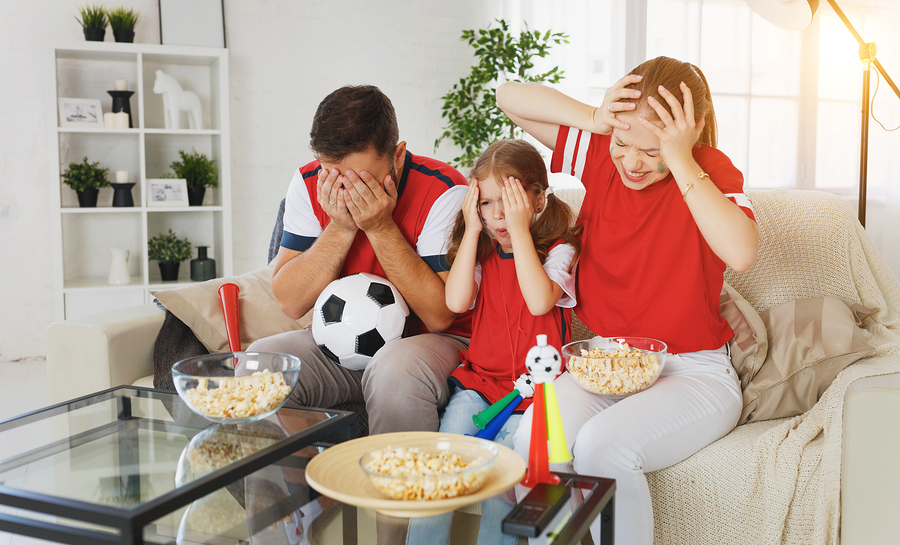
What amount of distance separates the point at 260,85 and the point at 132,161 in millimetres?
765

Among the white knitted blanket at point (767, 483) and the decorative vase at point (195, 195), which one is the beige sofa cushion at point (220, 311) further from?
the decorative vase at point (195, 195)

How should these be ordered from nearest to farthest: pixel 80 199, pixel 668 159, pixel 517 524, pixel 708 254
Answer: pixel 517 524
pixel 668 159
pixel 708 254
pixel 80 199

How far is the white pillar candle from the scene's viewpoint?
3100 millimetres

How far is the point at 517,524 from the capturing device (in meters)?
0.72

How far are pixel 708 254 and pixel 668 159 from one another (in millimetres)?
239

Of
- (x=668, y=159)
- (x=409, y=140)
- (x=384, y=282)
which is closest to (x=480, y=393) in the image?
(x=384, y=282)

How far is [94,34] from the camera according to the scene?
3.08m

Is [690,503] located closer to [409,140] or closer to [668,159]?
[668,159]

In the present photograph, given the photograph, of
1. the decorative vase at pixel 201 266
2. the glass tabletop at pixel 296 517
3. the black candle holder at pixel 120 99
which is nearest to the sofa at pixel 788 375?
the glass tabletop at pixel 296 517

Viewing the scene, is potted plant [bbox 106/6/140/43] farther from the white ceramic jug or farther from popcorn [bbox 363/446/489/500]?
popcorn [bbox 363/446/489/500]

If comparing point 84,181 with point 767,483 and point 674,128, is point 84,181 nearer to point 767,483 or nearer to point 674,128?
point 674,128

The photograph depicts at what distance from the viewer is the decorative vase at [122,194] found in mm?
3148

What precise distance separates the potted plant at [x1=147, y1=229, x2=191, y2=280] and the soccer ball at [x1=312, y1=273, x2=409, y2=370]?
2112 millimetres

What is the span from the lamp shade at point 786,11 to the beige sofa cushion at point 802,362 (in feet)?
3.36
